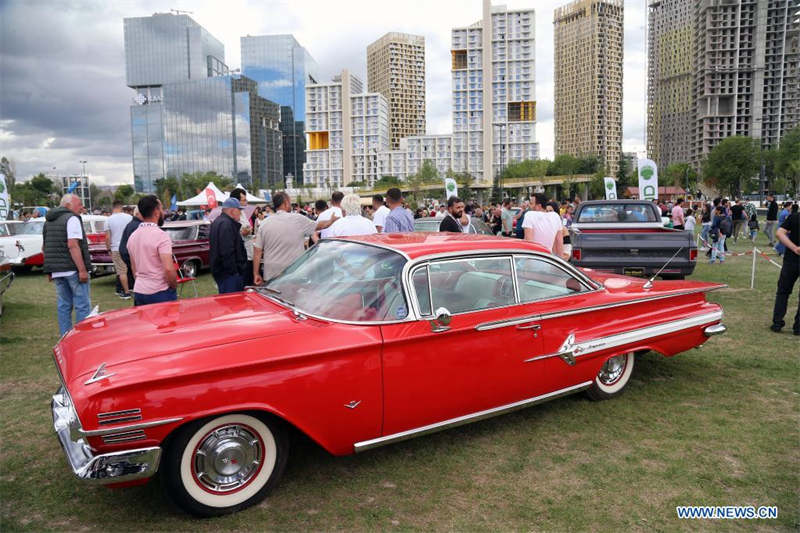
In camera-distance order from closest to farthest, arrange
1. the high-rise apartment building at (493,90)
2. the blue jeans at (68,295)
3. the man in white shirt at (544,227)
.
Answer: the blue jeans at (68,295) < the man in white shirt at (544,227) < the high-rise apartment building at (493,90)

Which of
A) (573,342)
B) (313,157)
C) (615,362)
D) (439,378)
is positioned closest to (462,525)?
(439,378)

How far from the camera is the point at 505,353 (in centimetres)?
355

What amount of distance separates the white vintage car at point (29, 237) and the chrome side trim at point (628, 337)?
1294 cm

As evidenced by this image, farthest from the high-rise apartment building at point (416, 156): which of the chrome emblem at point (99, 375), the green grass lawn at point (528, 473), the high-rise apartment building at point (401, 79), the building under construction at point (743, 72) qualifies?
the chrome emblem at point (99, 375)

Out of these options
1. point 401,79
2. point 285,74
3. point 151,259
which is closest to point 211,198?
point 151,259

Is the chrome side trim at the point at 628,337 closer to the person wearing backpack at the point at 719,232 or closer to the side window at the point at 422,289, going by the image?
the side window at the point at 422,289

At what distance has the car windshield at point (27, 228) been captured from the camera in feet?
46.5

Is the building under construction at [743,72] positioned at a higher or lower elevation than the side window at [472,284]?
higher

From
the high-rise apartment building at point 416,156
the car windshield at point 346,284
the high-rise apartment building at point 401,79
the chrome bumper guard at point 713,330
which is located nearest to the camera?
the car windshield at point 346,284

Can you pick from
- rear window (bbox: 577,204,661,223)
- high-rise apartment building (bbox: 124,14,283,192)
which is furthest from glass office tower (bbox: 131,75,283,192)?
rear window (bbox: 577,204,661,223)

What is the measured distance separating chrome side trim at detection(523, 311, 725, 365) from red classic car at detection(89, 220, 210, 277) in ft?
35.2

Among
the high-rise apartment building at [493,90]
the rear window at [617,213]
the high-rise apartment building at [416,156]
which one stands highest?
the high-rise apartment building at [493,90]

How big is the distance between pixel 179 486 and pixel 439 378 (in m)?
1.62

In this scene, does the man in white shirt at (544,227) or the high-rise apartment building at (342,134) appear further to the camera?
the high-rise apartment building at (342,134)
